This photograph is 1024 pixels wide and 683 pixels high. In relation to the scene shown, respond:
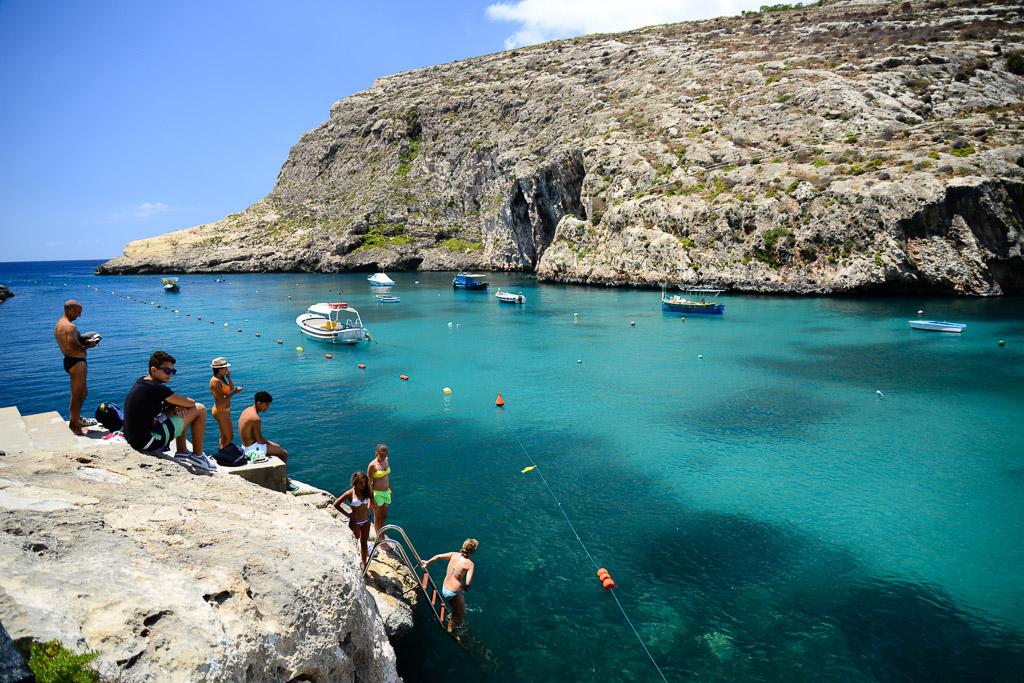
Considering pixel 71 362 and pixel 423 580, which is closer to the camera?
pixel 71 362

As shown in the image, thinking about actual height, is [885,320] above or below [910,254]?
below

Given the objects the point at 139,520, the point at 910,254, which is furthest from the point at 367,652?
the point at 910,254

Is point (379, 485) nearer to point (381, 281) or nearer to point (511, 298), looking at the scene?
point (511, 298)

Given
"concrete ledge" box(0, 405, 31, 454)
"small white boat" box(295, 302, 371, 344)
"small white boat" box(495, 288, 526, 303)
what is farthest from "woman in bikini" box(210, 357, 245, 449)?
"small white boat" box(495, 288, 526, 303)

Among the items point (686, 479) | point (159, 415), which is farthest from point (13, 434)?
point (686, 479)

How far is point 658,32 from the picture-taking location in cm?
12269

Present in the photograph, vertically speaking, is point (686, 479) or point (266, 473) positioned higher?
point (266, 473)

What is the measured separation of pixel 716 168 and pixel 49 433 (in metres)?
76.7

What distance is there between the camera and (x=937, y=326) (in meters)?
39.7

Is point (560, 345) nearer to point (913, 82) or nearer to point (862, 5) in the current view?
point (913, 82)

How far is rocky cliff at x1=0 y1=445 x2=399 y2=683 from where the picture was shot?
4.93m

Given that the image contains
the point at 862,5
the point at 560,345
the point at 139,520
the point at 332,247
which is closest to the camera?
the point at 139,520

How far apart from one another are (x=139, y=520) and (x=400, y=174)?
141 m

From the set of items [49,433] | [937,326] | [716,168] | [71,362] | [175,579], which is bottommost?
[937,326]
